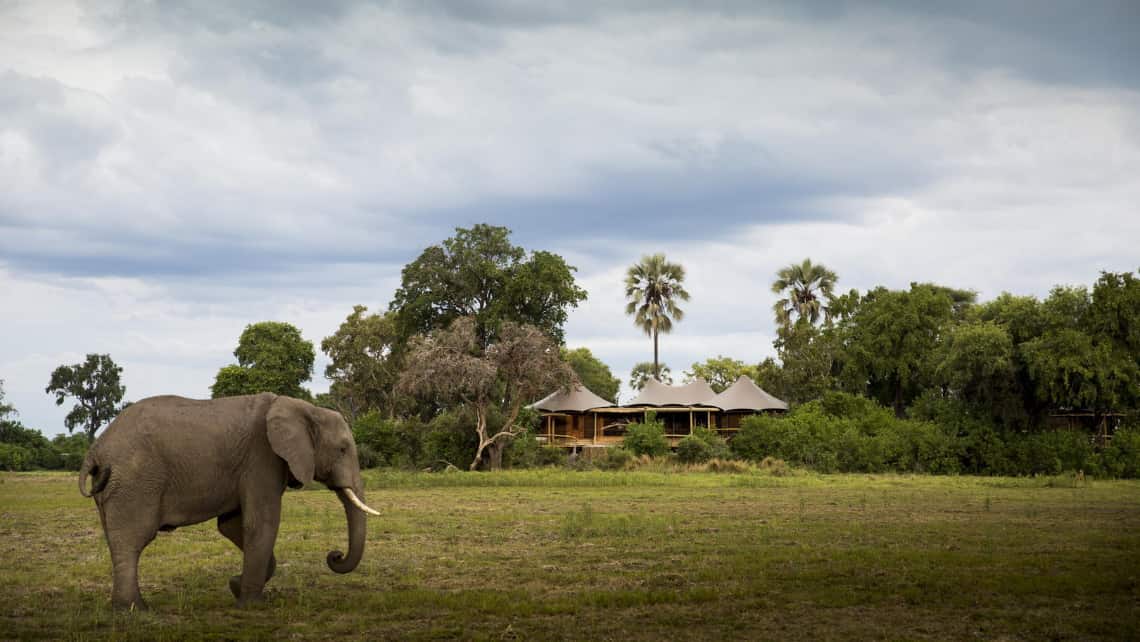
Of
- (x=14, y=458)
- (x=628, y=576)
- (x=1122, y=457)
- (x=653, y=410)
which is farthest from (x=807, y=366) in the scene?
(x=628, y=576)

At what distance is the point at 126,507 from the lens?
11578 millimetres

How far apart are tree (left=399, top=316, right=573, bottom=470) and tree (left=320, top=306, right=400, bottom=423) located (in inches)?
941

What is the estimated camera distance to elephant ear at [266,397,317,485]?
12148mm

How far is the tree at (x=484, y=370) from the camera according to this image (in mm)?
48750

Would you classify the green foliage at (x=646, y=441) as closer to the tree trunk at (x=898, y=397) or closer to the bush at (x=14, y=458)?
the tree trunk at (x=898, y=397)

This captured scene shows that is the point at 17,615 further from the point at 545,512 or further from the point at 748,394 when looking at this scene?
the point at 748,394

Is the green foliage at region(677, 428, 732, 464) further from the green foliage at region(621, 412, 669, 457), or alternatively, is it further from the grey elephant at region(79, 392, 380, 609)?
the grey elephant at region(79, 392, 380, 609)

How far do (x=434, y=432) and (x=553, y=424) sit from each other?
579 inches

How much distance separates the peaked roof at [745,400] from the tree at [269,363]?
33.0 meters

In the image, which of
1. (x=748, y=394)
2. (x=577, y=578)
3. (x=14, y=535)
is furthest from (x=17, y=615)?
(x=748, y=394)

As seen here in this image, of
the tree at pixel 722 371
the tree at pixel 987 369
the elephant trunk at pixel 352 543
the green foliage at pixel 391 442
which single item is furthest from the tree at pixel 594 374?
the elephant trunk at pixel 352 543

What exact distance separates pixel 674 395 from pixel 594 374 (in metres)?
37.1

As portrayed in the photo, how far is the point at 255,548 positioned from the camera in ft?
39.6

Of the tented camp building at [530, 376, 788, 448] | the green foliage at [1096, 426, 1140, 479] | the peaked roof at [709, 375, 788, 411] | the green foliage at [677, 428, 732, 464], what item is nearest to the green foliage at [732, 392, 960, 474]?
the green foliage at [677, 428, 732, 464]
